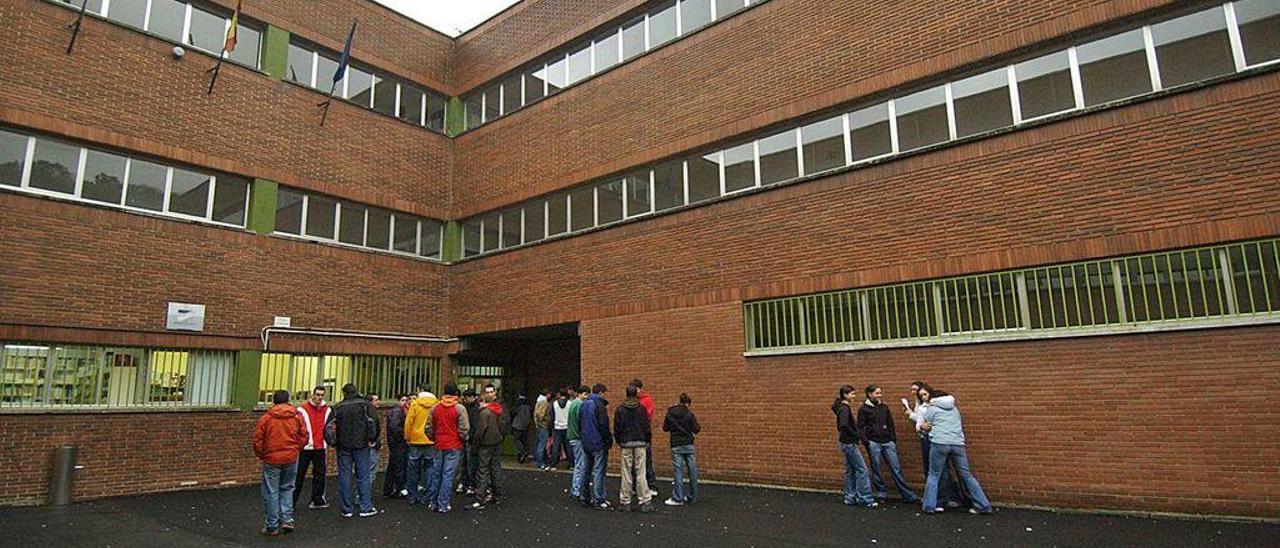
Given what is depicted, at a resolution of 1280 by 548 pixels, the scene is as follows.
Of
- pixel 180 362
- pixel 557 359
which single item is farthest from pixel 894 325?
pixel 180 362

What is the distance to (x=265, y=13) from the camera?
15.5 meters

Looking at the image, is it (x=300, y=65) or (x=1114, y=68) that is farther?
(x=300, y=65)

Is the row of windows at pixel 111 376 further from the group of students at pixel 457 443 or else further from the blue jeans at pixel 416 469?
the blue jeans at pixel 416 469

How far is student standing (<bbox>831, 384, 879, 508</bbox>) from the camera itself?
31.8 ft

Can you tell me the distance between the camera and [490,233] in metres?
17.6

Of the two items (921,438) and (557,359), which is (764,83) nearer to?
(921,438)

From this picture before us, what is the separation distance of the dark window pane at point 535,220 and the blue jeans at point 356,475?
24.7 feet

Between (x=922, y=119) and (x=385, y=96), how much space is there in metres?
12.3

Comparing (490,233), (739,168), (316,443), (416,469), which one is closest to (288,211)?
(490,233)

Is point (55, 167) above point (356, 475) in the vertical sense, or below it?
above

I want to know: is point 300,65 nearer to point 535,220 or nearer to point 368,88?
point 368,88

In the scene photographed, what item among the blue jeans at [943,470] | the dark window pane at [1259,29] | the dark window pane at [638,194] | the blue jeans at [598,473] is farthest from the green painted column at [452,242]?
the dark window pane at [1259,29]

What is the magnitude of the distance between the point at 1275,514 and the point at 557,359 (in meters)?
13.6

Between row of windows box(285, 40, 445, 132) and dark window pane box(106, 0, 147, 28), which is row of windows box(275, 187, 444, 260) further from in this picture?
dark window pane box(106, 0, 147, 28)
